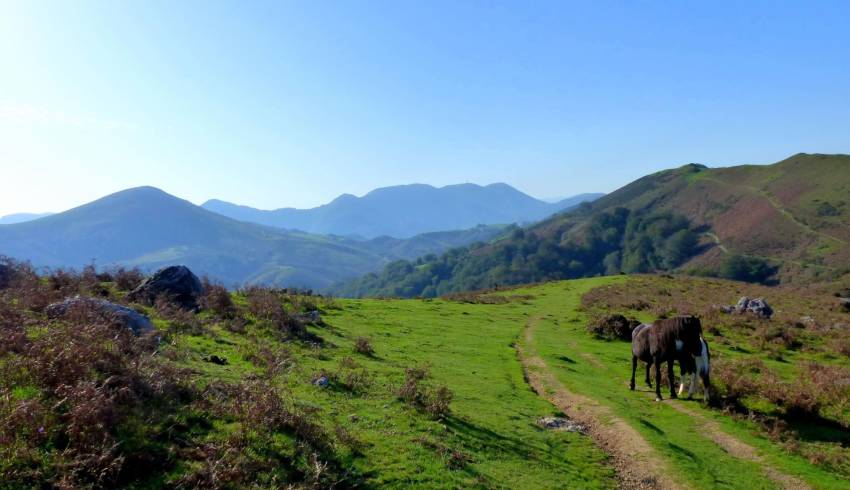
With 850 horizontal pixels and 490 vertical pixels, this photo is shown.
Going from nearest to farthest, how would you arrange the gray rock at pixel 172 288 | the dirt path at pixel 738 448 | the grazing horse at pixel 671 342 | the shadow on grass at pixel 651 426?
1. the dirt path at pixel 738 448
2. the shadow on grass at pixel 651 426
3. the grazing horse at pixel 671 342
4. the gray rock at pixel 172 288

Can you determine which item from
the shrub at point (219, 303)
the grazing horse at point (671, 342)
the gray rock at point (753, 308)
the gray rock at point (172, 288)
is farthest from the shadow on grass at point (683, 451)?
the gray rock at point (753, 308)

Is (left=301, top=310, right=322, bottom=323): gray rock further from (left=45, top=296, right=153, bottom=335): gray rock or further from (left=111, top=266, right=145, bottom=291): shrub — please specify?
(left=45, top=296, right=153, bottom=335): gray rock

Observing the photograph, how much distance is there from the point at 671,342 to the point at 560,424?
713 cm

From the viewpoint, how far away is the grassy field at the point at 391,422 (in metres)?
9.09

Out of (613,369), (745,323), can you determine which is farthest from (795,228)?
(613,369)

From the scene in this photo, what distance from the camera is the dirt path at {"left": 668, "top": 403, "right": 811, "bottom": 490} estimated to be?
12.9 meters

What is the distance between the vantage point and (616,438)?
15.7m

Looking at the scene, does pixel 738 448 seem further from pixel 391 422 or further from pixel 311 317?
pixel 311 317

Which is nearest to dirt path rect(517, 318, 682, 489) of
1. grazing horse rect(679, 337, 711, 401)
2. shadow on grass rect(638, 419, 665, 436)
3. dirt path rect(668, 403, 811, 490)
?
shadow on grass rect(638, 419, 665, 436)

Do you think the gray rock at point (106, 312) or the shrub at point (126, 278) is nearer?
the gray rock at point (106, 312)

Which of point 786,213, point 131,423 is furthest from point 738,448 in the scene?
point 786,213

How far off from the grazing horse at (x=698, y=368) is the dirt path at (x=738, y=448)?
4.76ft

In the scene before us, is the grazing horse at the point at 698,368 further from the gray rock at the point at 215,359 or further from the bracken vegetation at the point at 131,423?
the gray rock at the point at 215,359

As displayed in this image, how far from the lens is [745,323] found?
39656mm
